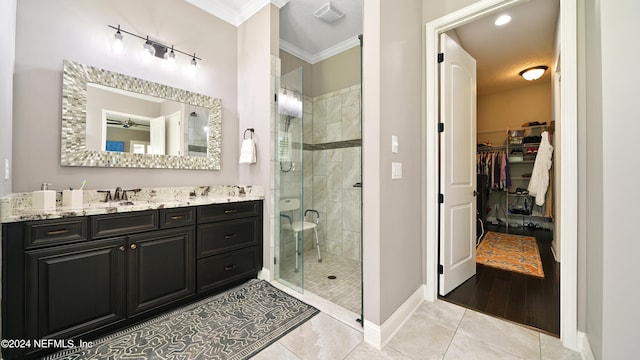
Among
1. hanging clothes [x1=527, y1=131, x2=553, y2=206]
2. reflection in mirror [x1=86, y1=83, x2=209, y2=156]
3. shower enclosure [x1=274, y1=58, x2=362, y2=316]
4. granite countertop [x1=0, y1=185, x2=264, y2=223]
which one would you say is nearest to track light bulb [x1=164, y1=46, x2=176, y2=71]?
reflection in mirror [x1=86, y1=83, x2=209, y2=156]

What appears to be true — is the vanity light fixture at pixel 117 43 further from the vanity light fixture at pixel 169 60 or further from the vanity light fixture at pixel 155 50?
the vanity light fixture at pixel 169 60

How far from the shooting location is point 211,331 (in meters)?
1.69

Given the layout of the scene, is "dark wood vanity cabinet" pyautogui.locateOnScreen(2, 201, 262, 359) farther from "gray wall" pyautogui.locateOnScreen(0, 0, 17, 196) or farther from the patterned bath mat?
the patterned bath mat

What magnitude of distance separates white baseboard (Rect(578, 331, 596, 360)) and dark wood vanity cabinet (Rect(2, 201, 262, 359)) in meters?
2.56

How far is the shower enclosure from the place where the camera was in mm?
2457

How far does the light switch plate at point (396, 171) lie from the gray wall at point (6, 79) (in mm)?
2343

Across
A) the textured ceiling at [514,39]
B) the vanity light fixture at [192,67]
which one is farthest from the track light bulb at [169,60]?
the textured ceiling at [514,39]

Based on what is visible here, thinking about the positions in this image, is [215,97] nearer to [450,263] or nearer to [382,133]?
[382,133]

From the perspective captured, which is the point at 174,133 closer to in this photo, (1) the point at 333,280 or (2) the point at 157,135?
(2) the point at 157,135

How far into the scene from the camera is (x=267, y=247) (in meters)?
2.55

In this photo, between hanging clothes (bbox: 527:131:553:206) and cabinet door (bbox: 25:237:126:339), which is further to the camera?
hanging clothes (bbox: 527:131:553:206)

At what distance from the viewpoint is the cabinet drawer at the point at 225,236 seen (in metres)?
2.12

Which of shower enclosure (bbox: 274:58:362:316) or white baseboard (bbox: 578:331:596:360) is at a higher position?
shower enclosure (bbox: 274:58:362:316)

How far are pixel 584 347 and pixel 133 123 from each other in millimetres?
3768
